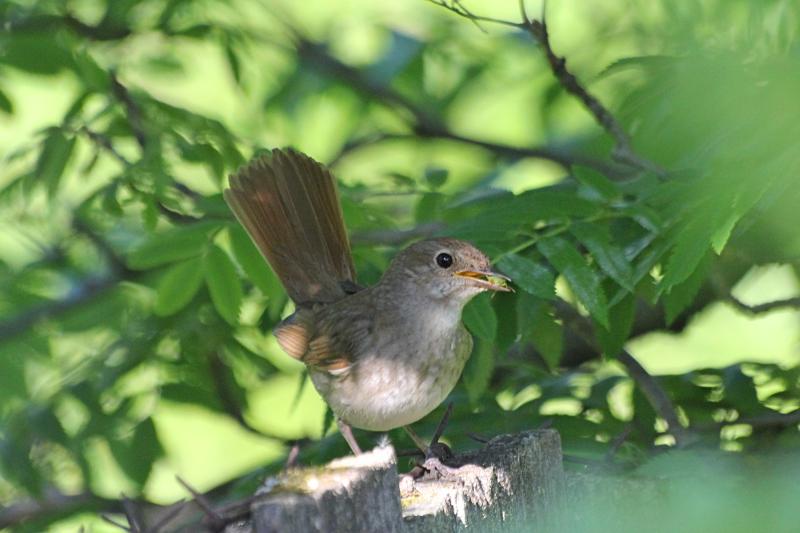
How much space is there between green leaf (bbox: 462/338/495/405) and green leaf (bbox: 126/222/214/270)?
2.49ft

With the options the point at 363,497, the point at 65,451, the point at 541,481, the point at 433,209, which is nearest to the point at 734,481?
the point at 363,497

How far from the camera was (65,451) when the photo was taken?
3564mm

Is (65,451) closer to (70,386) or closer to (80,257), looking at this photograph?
(70,386)

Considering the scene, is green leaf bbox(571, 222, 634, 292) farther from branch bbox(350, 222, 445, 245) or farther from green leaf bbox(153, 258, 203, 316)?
green leaf bbox(153, 258, 203, 316)

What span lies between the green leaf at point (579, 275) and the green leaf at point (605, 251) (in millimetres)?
31

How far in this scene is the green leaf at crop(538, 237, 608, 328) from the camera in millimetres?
2477

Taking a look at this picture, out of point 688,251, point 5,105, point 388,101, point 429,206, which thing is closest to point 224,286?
point 429,206

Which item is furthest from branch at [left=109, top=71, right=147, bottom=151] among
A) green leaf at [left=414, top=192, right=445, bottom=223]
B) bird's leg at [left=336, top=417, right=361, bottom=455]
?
bird's leg at [left=336, top=417, right=361, bottom=455]

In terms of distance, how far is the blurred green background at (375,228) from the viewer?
2631 millimetres

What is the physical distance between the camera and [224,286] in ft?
9.98

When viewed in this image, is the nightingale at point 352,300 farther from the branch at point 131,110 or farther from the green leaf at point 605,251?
the branch at point 131,110

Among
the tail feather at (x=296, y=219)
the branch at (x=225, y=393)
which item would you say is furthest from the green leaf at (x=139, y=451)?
the tail feather at (x=296, y=219)

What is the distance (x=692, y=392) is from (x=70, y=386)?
1.85 metres

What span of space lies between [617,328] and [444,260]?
49 centimetres
